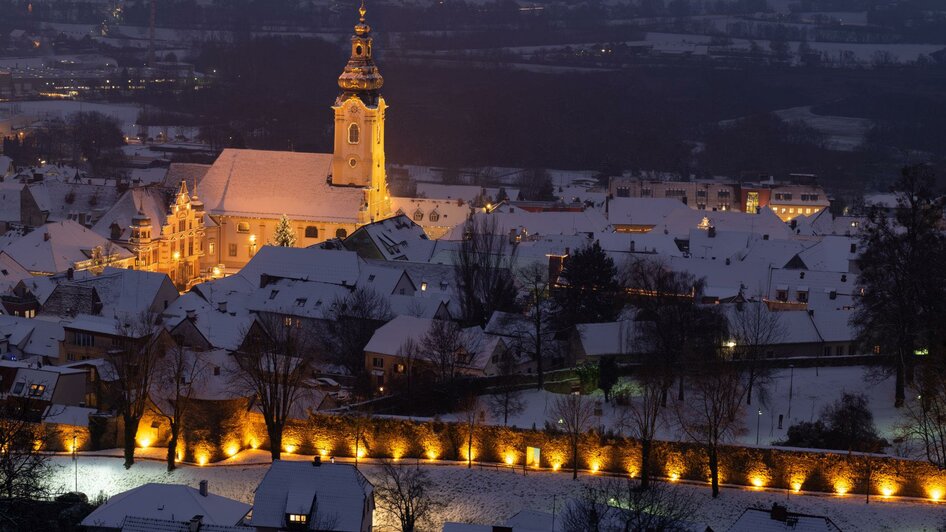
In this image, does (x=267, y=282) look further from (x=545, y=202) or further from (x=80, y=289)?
(x=545, y=202)

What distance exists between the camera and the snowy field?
3331 cm

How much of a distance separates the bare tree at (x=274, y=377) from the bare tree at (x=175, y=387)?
34.4 inches

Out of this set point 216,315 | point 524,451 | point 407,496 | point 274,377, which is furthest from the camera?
point 216,315

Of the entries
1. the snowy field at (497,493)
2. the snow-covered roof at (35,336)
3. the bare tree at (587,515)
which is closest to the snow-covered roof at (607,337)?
the snowy field at (497,493)

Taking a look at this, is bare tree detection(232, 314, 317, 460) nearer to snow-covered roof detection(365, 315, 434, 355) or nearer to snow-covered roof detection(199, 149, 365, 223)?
snow-covered roof detection(365, 315, 434, 355)

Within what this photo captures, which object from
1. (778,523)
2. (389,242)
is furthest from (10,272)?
(778,523)

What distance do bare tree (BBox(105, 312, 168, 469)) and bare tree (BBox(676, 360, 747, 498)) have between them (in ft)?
38.5

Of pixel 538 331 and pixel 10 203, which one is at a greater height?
pixel 538 331

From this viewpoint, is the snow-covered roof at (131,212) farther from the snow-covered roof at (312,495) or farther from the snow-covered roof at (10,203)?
the snow-covered roof at (312,495)

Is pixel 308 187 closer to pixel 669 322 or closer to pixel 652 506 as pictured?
pixel 669 322

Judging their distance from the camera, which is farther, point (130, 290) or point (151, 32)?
point (151, 32)

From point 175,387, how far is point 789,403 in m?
13.7

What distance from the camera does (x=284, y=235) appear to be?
2335 inches

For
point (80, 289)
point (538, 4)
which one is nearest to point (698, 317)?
point (80, 289)
